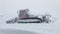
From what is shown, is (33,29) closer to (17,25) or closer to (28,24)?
(28,24)

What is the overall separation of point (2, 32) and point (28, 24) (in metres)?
0.36

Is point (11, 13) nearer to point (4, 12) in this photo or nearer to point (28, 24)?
point (4, 12)

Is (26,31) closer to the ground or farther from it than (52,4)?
closer to the ground

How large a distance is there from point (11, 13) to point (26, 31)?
309 millimetres

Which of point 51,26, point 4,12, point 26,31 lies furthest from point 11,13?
point 51,26

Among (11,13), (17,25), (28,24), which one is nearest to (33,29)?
(28,24)

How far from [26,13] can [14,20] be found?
18 cm

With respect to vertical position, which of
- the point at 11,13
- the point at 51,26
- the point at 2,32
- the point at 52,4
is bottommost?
the point at 2,32

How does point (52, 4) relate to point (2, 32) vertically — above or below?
above

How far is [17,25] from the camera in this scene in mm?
1229

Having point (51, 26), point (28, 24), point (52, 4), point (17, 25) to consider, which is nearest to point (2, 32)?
point (17, 25)

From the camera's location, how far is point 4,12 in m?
1.26

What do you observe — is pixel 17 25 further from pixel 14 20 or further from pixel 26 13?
pixel 26 13

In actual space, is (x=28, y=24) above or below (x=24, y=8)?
below
